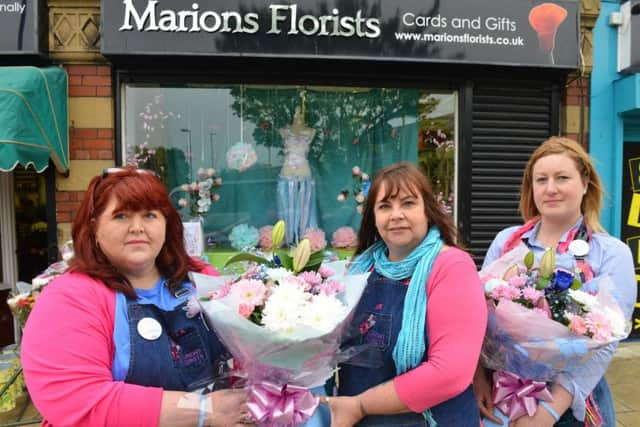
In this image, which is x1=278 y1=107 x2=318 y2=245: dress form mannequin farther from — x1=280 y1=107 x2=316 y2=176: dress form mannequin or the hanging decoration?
the hanging decoration

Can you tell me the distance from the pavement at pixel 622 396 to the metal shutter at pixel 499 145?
1731mm

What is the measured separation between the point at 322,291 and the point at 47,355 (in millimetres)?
796

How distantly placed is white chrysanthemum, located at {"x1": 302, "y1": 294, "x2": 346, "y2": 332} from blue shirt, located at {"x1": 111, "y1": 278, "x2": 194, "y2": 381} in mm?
532

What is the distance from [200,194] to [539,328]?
401 cm

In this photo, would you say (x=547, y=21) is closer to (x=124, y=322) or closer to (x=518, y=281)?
(x=518, y=281)

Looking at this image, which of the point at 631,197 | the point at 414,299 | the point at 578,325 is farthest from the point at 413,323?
the point at 631,197

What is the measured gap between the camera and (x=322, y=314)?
1.28 metres

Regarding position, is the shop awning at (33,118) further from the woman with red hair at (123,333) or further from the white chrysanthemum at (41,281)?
the woman with red hair at (123,333)

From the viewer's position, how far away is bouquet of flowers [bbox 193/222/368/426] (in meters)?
1.27

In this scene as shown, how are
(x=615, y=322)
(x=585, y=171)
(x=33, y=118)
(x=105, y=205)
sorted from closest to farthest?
(x=105, y=205) → (x=615, y=322) → (x=585, y=171) → (x=33, y=118)

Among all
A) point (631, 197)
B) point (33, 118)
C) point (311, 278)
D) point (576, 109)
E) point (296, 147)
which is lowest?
point (311, 278)

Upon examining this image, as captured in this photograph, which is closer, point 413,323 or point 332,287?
point 332,287

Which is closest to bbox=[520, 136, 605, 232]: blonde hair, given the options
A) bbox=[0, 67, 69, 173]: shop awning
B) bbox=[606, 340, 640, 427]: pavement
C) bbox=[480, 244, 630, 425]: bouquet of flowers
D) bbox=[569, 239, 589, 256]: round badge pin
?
bbox=[569, 239, 589, 256]: round badge pin

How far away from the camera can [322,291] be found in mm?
1374
